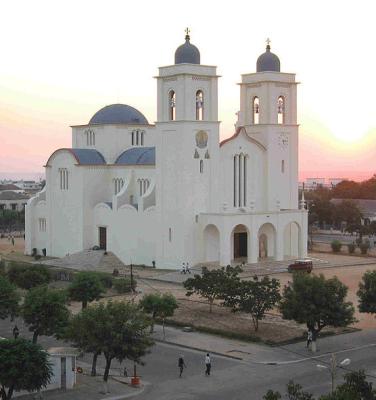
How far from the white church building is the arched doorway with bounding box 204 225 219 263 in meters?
A: 0.07

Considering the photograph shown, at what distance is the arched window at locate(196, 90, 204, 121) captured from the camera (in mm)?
54594

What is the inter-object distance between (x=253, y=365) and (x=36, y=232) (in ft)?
124

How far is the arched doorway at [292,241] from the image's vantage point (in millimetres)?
58281

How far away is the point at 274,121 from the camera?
58.2 metres

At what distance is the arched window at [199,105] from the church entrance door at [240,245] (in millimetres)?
8257

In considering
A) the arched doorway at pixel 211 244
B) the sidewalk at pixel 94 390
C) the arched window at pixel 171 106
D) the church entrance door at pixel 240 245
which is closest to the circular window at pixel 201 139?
the arched window at pixel 171 106

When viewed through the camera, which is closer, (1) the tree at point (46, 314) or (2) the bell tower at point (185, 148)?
(1) the tree at point (46, 314)

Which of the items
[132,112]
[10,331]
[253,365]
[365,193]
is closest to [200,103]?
[132,112]

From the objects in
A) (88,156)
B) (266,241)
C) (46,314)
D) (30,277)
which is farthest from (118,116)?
(46,314)

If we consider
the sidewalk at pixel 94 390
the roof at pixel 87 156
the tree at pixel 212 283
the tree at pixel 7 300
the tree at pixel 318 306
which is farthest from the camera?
the roof at pixel 87 156

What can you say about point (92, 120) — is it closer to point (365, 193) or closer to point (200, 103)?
point (200, 103)

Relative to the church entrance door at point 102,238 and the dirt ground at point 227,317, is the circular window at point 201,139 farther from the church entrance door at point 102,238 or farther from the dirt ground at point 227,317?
the church entrance door at point 102,238

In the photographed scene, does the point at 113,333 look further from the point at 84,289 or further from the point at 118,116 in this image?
the point at 118,116

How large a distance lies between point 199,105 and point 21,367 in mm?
33478
